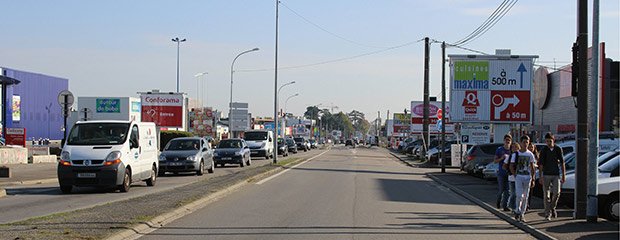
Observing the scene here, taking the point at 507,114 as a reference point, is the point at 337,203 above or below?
below

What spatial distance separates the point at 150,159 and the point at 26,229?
38.2 ft

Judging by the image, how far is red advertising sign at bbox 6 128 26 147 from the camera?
141 feet

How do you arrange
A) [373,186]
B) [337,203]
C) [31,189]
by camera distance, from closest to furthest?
[337,203] → [31,189] → [373,186]

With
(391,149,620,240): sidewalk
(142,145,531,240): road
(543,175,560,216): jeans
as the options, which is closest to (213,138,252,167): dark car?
(142,145,531,240): road

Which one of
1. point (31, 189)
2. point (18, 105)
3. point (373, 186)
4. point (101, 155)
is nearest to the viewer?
point (101, 155)

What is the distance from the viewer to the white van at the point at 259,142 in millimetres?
48938

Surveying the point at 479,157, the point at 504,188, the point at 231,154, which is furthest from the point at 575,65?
the point at 231,154

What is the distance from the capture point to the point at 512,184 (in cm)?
1470

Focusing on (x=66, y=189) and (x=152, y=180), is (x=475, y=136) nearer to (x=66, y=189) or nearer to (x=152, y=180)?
(x=152, y=180)

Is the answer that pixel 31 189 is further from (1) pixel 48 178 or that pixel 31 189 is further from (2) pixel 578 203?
(2) pixel 578 203

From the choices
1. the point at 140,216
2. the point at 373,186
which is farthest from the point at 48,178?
the point at 140,216

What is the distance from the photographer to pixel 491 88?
43.0 metres

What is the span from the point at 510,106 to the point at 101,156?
29.6 meters

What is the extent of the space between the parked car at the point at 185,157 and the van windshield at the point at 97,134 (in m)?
8.46
